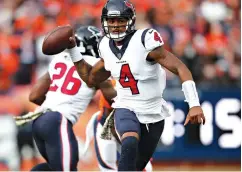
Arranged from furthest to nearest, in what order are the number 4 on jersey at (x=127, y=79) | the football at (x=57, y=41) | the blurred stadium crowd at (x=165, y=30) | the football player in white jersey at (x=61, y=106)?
the blurred stadium crowd at (x=165, y=30) < the football player in white jersey at (x=61, y=106) < the football at (x=57, y=41) < the number 4 on jersey at (x=127, y=79)

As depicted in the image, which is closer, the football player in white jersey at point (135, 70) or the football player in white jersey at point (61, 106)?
the football player in white jersey at point (135, 70)

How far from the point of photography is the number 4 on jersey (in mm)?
6066

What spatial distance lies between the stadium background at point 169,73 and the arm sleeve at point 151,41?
4.85 meters

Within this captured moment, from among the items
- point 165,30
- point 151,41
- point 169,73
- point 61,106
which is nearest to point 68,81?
point 61,106

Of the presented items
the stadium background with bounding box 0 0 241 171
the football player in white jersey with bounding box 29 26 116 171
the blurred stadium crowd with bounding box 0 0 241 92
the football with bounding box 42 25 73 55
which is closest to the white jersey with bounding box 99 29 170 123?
the football with bounding box 42 25 73 55

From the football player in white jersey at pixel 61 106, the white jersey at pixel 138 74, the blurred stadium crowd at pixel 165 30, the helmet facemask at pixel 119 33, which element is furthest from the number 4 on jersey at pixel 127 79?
the blurred stadium crowd at pixel 165 30

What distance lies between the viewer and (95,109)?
10.8 meters

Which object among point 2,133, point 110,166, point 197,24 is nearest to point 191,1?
point 197,24

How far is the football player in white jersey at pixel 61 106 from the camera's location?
684 centimetres

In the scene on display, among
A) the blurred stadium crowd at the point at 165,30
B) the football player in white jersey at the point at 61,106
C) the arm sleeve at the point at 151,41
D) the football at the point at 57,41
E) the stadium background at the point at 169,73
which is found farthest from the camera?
the blurred stadium crowd at the point at 165,30

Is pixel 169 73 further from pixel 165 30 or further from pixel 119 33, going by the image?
pixel 119 33

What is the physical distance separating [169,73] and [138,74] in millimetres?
6217

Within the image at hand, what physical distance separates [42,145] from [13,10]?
6.10m

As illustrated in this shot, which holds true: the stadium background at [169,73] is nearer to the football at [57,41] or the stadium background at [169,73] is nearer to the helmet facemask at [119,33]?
the football at [57,41]
